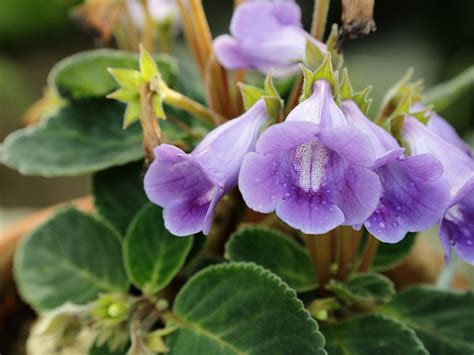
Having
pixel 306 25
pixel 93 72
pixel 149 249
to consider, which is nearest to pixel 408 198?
pixel 149 249

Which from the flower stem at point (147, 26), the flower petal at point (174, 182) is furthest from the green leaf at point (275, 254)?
the flower stem at point (147, 26)

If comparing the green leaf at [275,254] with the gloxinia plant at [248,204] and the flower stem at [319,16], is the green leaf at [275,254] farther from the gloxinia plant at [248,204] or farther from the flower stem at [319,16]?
the flower stem at [319,16]

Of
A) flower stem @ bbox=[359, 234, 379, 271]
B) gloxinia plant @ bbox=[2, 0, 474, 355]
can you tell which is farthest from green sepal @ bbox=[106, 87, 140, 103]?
flower stem @ bbox=[359, 234, 379, 271]

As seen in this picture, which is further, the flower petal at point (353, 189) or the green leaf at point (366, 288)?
the green leaf at point (366, 288)

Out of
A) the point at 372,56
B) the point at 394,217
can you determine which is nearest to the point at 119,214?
the point at 394,217

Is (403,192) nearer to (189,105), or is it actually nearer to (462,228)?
(462,228)

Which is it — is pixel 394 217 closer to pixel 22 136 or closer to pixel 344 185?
pixel 344 185
